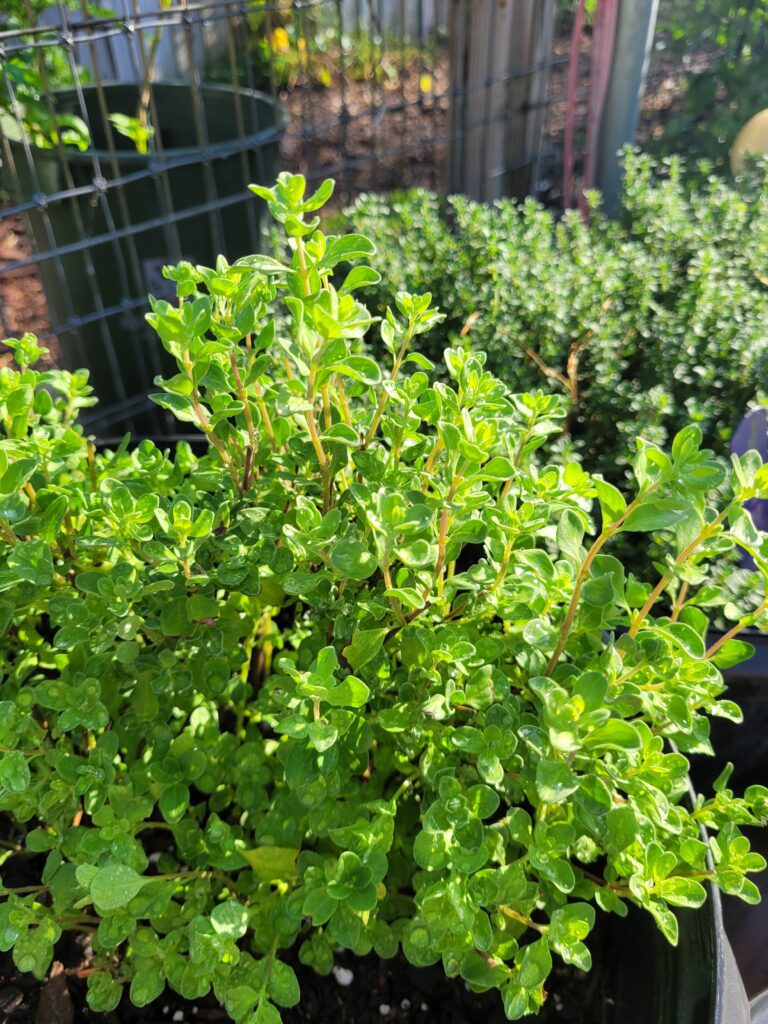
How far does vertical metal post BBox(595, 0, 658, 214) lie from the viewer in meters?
2.32

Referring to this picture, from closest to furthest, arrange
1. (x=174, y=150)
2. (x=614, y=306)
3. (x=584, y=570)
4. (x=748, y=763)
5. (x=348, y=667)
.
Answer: (x=584, y=570)
(x=348, y=667)
(x=748, y=763)
(x=614, y=306)
(x=174, y=150)

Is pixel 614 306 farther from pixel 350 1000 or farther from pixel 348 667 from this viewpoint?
pixel 350 1000

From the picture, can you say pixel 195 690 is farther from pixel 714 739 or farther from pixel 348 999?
pixel 714 739

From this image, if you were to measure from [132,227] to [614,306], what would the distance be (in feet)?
3.72

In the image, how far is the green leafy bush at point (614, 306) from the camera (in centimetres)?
151

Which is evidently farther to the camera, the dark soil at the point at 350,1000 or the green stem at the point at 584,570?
the dark soil at the point at 350,1000

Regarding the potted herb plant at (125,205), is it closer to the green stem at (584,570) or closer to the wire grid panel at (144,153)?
the wire grid panel at (144,153)

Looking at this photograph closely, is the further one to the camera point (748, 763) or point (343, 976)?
point (748, 763)

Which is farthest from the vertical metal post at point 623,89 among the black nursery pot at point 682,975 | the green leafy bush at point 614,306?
the black nursery pot at point 682,975

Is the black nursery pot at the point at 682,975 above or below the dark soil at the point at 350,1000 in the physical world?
above

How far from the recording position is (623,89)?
7.94 feet

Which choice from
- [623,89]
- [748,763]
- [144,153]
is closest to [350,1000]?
[748,763]

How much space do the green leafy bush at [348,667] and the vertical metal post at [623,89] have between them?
5.99 ft

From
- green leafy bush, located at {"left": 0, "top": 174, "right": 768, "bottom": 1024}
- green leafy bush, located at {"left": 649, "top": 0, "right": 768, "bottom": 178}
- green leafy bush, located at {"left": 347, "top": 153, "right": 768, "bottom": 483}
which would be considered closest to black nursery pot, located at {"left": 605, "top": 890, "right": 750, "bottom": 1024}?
green leafy bush, located at {"left": 0, "top": 174, "right": 768, "bottom": 1024}
